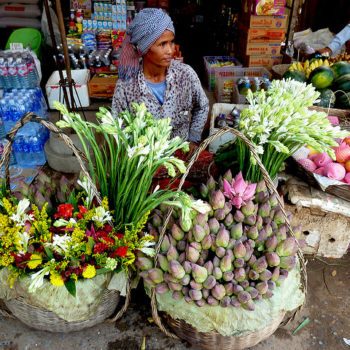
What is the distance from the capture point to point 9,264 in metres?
1.31

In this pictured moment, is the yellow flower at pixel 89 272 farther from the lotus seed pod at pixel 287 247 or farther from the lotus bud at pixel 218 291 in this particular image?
the lotus seed pod at pixel 287 247

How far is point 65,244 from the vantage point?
125cm

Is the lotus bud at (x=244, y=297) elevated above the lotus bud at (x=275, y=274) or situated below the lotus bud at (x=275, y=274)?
below

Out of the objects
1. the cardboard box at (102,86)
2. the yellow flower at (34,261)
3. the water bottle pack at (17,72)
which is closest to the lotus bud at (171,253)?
the yellow flower at (34,261)

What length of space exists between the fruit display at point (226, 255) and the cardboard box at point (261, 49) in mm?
2789

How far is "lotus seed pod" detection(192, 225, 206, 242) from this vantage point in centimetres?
130

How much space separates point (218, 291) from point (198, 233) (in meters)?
0.22

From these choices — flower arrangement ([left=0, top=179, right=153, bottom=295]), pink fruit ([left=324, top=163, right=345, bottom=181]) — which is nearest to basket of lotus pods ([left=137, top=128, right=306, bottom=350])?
flower arrangement ([left=0, top=179, right=153, bottom=295])

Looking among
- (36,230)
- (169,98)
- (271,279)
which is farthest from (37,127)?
→ (271,279)

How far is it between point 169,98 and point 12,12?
13.1 feet

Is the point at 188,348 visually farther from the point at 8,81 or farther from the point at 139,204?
the point at 8,81

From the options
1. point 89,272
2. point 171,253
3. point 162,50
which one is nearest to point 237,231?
point 171,253

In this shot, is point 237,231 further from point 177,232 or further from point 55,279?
point 55,279

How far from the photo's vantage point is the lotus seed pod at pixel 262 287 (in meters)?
1.29
